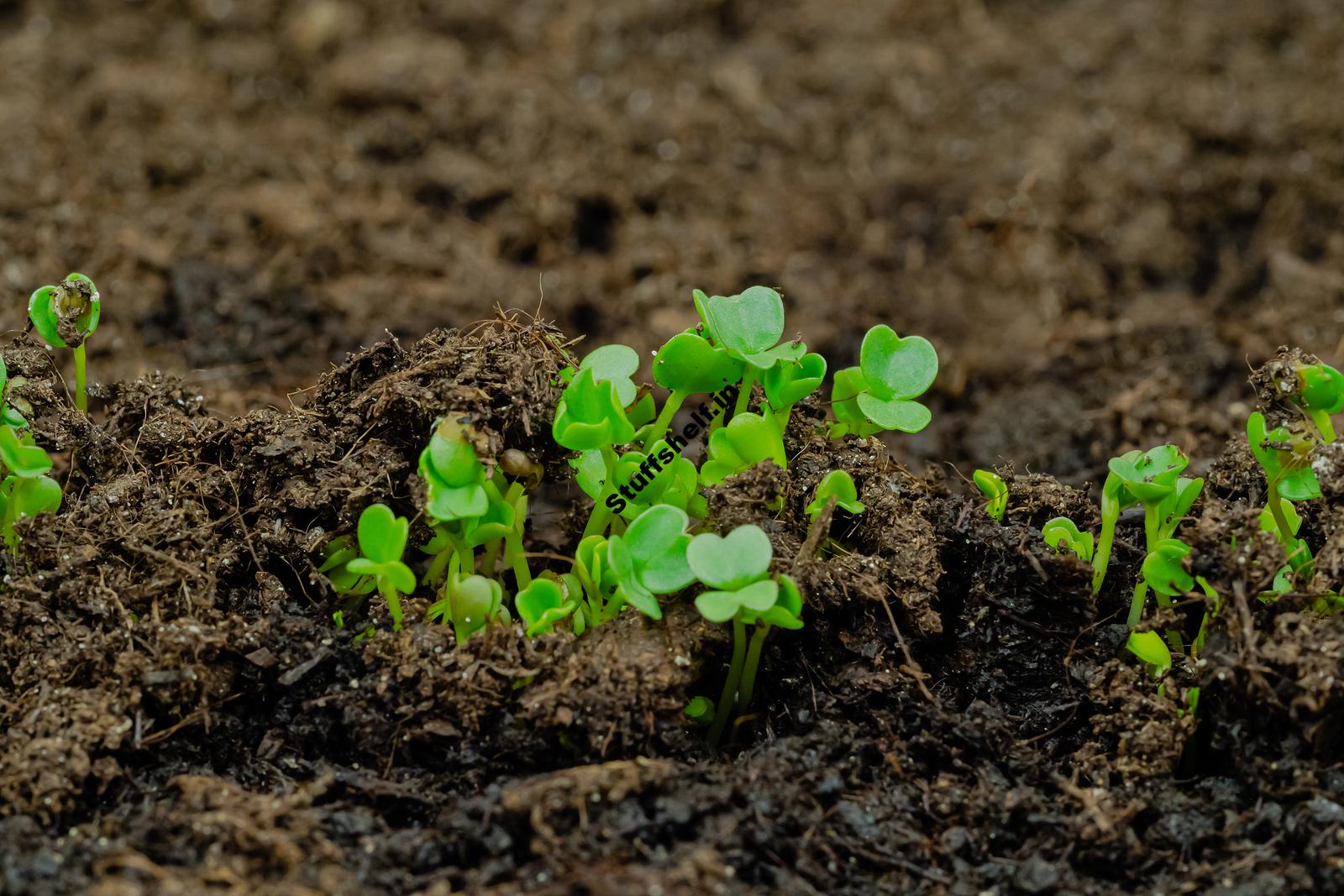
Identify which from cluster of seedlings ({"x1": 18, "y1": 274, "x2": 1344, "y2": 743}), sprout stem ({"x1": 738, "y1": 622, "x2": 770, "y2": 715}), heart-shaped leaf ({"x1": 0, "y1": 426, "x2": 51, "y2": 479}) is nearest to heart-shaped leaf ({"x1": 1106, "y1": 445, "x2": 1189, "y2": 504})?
cluster of seedlings ({"x1": 18, "y1": 274, "x2": 1344, "y2": 743})

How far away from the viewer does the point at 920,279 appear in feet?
9.34

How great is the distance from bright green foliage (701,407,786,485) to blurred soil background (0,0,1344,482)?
958 mm

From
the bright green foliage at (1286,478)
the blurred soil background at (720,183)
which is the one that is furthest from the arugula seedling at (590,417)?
the blurred soil background at (720,183)

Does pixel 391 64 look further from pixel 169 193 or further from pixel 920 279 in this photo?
pixel 920 279

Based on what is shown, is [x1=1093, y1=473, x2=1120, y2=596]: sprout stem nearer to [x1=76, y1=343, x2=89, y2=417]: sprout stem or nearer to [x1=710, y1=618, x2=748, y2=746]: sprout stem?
[x1=710, y1=618, x2=748, y2=746]: sprout stem

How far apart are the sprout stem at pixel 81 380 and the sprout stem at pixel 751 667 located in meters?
0.94

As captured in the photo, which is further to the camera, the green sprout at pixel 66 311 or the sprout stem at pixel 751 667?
the green sprout at pixel 66 311

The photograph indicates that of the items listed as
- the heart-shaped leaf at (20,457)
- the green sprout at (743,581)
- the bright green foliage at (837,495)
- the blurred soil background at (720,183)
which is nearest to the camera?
the green sprout at (743,581)

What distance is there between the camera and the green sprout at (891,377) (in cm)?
144

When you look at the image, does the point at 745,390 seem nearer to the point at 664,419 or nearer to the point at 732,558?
the point at 664,419

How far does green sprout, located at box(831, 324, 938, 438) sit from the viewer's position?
1.44 metres

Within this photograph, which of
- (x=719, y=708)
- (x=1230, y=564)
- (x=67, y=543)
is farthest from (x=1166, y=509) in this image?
(x=67, y=543)

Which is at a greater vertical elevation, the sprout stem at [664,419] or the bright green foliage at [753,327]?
the bright green foliage at [753,327]

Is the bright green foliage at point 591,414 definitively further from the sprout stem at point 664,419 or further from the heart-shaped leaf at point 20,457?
the heart-shaped leaf at point 20,457
